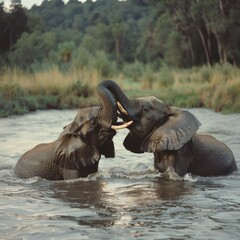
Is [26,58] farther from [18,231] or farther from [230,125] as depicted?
[18,231]

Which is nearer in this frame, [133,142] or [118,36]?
[133,142]

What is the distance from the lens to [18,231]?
577 cm

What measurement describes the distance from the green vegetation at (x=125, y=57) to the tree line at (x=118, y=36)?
5cm

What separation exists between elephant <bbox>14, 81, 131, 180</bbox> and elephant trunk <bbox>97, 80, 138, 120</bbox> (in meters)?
0.14

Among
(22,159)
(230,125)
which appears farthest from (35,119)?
(22,159)

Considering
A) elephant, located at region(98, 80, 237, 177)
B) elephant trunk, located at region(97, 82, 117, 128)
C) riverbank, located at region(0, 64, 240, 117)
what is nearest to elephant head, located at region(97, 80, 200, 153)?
elephant, located at region(98, 80, 237, 177)

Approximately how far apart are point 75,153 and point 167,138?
1.08 meters

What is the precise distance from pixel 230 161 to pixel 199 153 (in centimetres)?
51

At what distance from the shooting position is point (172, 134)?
804 cm

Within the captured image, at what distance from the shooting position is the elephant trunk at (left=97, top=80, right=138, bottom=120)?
789cm

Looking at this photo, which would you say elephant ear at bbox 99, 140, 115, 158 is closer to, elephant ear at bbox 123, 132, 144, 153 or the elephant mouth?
elephant ear at bbox 123, 132, 144, 153

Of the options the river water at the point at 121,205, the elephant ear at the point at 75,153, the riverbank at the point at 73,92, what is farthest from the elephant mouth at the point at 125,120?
the riverbank at the point at 73,92

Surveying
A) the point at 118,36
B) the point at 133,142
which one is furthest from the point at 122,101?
the point at 118,36

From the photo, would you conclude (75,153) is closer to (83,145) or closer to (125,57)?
(83,145)
